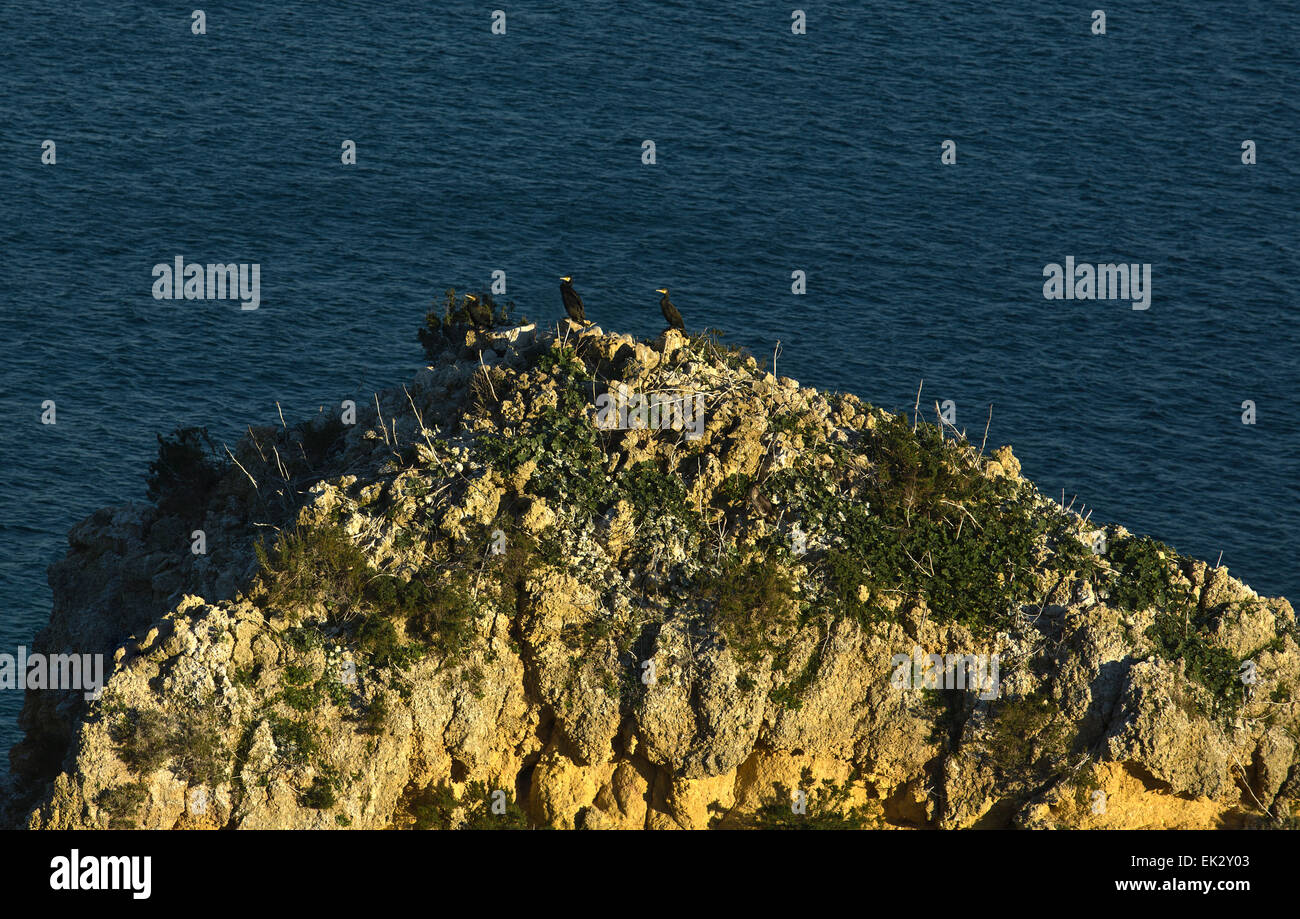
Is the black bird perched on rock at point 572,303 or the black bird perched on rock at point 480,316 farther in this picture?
the black bird perched on rock at point 572,303

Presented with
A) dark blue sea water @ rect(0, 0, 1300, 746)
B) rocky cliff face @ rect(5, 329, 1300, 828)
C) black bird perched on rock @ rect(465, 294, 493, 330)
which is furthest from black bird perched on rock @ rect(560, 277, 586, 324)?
dark blue sea water @ rect(0, 0, 1300, 746)

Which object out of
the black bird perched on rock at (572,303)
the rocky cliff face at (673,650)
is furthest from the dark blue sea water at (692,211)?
the rocky cliff face at (673,650)

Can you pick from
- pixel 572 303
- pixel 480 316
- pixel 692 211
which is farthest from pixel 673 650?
pixel 692 211

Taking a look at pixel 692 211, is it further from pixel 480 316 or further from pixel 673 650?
pixel 673 650

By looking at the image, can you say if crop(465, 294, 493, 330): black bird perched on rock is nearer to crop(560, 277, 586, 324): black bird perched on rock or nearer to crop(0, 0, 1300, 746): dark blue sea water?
crop(560, 277, 586, 324): black bird perched on rock

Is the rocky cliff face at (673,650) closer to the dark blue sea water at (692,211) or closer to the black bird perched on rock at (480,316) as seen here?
the black bird perched on rock at (480,316)
